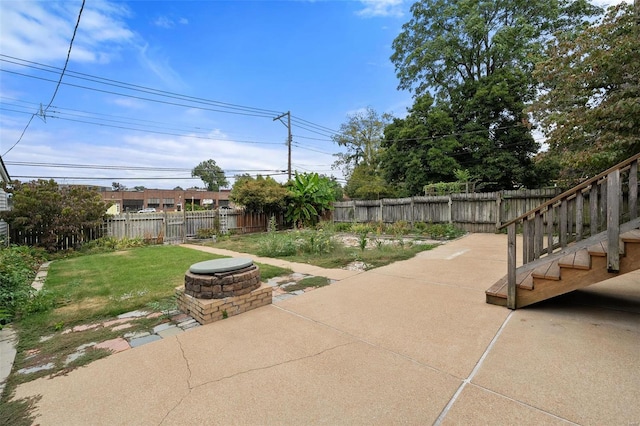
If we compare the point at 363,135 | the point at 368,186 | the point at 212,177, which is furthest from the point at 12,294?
the point at 212,177

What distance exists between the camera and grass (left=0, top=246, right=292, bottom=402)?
2615 millimetres

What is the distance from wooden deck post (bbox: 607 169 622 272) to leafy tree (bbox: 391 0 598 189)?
15.2 metres

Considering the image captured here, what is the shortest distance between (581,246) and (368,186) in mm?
17613

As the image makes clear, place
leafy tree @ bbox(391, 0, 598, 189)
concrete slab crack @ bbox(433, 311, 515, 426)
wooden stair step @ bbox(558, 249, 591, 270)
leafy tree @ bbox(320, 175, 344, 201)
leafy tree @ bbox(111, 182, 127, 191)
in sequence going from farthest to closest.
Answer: leafy tree @ bbox(111, 182, 127, 191) < leafy tree @ bbox(320, 175, 344, 201) < leafy tree @ bbox(391, 0, 598, 189) < wooden stair step @ bbox(558, 249, 591, 270) < concrete slab crack @ bbox(433, 311, 515, 426)

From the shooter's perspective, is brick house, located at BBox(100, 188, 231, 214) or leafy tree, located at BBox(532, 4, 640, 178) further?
brick house, located at BBox(100, 188, 231, 214)

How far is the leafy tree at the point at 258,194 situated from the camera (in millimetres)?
12891

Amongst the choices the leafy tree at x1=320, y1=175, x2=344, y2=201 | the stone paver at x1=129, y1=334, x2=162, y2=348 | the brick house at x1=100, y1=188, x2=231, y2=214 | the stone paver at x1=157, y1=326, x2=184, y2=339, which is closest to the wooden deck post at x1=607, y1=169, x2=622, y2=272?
the stone paver at x1=157, y1=326, x2=184, y2=339

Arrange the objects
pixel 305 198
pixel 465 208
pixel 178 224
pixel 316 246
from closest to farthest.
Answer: pixel 316 246, pixel 178 224, pixel 465 208, pixel 305 198

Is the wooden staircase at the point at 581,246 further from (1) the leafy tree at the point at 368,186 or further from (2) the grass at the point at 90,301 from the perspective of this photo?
(1) the leafy tree at the point at 368,186

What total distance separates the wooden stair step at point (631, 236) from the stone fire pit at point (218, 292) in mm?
4091

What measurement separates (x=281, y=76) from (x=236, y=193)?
21.3 feet

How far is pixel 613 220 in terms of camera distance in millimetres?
2941

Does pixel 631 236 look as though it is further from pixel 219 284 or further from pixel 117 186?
pixel 117 186

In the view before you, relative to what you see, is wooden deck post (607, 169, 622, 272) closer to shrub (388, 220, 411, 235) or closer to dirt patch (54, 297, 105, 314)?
dirt patch (54, 297, 105, 314)
